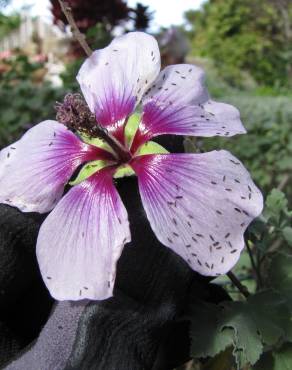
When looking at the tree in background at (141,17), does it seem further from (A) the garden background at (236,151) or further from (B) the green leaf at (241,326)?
(B) the green leaf at (241,326)

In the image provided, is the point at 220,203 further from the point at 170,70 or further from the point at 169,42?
the point at 169,42

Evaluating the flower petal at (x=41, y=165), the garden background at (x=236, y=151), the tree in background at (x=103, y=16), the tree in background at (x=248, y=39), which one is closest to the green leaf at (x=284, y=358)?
the garden background at (x=236, y=151)

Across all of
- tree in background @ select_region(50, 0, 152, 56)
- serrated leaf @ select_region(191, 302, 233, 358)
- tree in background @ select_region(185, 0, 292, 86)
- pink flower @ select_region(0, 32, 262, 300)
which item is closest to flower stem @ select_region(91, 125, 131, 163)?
pink flower @ select_region(0, 32, 262, 300)

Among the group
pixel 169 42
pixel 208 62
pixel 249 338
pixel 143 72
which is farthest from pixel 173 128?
pixel 208 62

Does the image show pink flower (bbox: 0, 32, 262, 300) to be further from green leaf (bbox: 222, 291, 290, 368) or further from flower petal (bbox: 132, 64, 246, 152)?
green leaf (bbox: 222, 291, 290, 368)

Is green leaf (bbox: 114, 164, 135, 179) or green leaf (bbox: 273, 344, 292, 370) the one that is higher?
green leaf (bbox: 114, 164, 135, 179)

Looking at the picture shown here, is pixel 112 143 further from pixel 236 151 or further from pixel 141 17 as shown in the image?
pixel 236 151

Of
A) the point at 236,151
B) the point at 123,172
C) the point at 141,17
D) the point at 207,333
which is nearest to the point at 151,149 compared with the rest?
the point at 123,172
